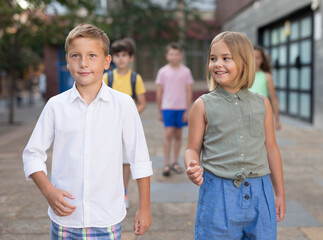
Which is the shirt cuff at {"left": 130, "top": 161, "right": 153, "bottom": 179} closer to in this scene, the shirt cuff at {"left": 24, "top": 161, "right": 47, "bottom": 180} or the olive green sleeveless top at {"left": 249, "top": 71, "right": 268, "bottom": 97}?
the shirt cuff at {"left": 24, "top": 161, "right": 47, "bottom": 180}

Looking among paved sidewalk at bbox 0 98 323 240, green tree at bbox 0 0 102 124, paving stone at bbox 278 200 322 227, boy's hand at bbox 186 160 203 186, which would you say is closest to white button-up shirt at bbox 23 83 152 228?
boy's hand at bbox 186 160 203 186

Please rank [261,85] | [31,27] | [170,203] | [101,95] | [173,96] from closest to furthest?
[101,95] → [170,203] → [261,85] → [173,96] → [31,27]

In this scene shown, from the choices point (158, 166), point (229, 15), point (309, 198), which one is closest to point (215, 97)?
point (309, 198)

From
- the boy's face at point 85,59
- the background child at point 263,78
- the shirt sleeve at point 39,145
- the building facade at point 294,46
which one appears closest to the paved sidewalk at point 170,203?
the background child at point 263,78

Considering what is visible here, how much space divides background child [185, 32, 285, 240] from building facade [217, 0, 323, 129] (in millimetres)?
8752

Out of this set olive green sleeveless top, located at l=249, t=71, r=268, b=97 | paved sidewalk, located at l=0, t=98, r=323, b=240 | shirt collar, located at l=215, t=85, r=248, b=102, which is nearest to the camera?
shirt collar, located at l=215, t=85, r=248, b=102

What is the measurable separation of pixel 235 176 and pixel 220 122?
270 mm

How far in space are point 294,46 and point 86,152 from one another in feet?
38.4

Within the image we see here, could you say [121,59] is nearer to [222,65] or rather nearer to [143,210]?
[222,65]

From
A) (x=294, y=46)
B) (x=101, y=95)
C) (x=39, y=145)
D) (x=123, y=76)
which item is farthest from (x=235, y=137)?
(x=294, y=46)

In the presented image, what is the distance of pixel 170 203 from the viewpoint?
Result: 4.41m

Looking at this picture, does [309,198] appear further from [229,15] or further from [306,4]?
[229,15]

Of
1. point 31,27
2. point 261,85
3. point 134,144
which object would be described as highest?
point 31,27

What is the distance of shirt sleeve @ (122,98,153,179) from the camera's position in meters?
1.99
